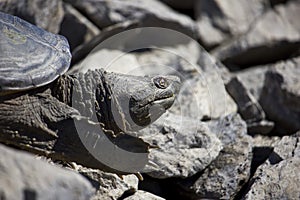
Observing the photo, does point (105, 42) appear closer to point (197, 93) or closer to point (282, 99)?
point (197, 93)

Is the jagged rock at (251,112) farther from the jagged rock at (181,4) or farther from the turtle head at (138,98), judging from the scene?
the jagged rock at (181,4)

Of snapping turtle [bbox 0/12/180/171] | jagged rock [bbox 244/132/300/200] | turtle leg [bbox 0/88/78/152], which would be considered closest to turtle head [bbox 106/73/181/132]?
snapping turtle [bbox 0/12/180/171]

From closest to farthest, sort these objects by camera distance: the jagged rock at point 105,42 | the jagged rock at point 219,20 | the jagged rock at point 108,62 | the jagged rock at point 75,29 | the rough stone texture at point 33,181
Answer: the rough stone texture at point 33,181 → the jagged rock at point 108,62 → the jagged rock at point 105,42 → the jagged rock at point 75,29 → the jagged rock at point 219,20

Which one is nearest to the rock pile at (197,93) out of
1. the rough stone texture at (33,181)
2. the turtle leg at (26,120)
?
the rough stone texture at (33,181)

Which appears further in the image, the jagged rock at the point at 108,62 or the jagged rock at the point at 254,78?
the jagged rock at the point at 254,78

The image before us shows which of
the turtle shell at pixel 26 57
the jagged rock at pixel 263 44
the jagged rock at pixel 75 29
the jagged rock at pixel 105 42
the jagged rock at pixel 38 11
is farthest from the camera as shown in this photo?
the jagged rock at pixel 263 44

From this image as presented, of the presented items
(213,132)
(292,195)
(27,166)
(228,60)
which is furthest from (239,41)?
(27,166)

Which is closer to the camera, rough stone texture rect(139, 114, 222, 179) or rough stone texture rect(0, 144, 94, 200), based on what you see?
rough stone texture rect(0, 144, 94, 200)

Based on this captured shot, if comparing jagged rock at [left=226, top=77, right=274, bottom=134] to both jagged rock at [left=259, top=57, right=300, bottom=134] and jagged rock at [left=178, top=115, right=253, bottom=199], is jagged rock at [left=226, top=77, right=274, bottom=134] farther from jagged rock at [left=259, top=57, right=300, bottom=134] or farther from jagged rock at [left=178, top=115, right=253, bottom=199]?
jagged rock at [left=178, top=115, right=253, bottom=199]
